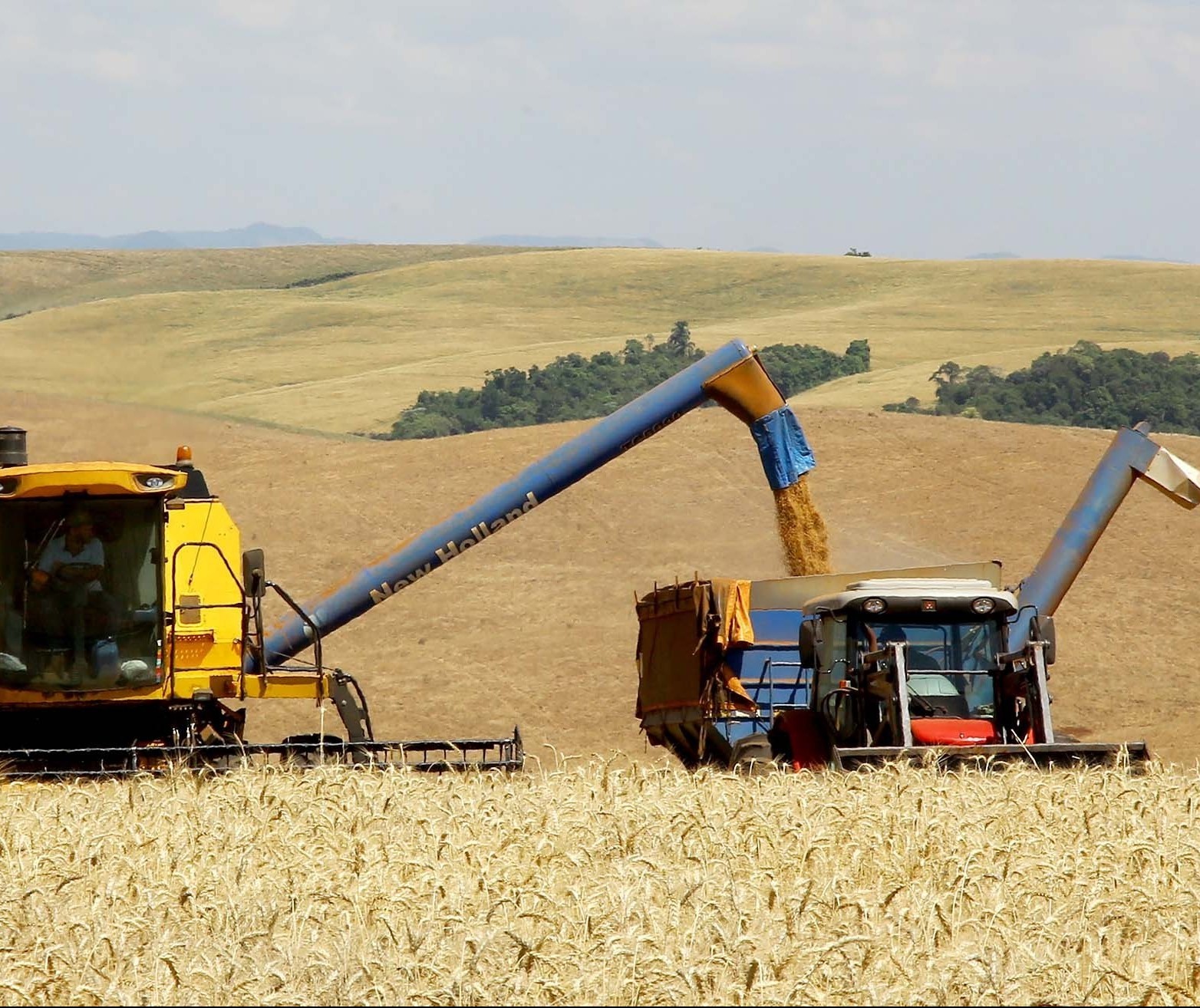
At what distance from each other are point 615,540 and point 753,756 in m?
18.7

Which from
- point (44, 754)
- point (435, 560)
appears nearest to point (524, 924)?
point (44, 754)

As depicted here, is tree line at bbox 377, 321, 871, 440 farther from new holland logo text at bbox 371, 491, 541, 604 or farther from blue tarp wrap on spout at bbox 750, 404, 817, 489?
blue tarp wrap on spout at bbox 750, 404, 817, 489

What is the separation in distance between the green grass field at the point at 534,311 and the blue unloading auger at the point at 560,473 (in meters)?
32.7

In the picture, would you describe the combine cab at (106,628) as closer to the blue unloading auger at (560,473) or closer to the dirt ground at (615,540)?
the blue unloading auger at (560,473)

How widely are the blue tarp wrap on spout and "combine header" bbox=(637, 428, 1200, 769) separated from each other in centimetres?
110

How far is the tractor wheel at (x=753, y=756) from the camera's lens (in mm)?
12109

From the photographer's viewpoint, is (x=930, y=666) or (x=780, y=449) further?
(x=780, y=449)

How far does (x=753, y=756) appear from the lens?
1259 centimetres

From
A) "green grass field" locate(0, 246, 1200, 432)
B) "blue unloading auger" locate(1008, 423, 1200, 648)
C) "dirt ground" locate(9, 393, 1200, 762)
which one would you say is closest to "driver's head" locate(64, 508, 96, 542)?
"dirt ground" locate(9, 393, 1200, 762)

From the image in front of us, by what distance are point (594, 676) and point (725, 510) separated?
7.69 meters

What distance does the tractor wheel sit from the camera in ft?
39.7

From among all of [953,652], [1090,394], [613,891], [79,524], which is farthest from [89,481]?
[1090,394]

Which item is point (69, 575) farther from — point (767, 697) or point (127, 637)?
point (767, 697)

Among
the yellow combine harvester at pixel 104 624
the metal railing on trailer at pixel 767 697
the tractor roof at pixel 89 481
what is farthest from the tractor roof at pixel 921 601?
the tractor roof at pixel 89 481
